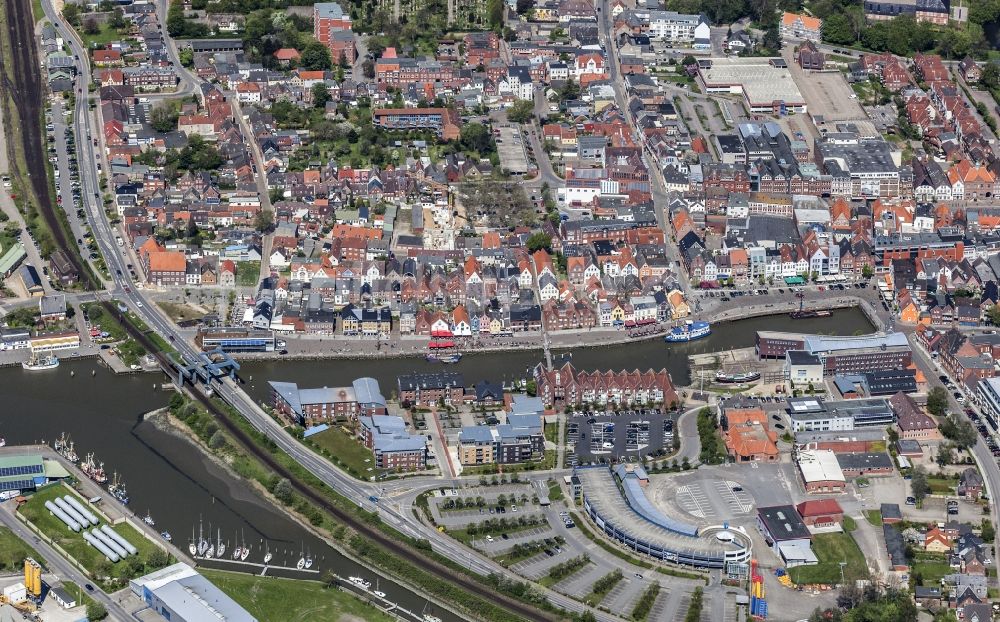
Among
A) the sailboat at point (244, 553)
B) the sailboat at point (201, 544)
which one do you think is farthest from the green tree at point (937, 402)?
the sailboat at point (201, 544)

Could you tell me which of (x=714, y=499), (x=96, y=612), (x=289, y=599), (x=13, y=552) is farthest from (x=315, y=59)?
(x=96, y=612)

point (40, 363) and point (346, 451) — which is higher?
point (40, 363)

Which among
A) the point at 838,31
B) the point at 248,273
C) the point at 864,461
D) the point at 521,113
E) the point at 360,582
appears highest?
the point at 838,31

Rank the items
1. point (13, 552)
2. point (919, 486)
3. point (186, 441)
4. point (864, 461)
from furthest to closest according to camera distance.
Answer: point (186, 441)
point (864, 461)
point (919, 486)
point (13, 552)

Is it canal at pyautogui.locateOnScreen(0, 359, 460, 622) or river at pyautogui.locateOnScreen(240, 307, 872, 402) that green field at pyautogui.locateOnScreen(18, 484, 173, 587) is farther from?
river at pyautogui.locateOnScreen(240, 307, 872, 402)

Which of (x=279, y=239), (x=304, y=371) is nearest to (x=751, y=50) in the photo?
(x=279, y=239)

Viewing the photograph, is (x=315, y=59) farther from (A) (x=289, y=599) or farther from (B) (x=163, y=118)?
(A) (x=289, y=599)

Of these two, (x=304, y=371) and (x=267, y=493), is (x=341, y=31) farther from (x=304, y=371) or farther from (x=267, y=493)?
(x=267, y=493)
